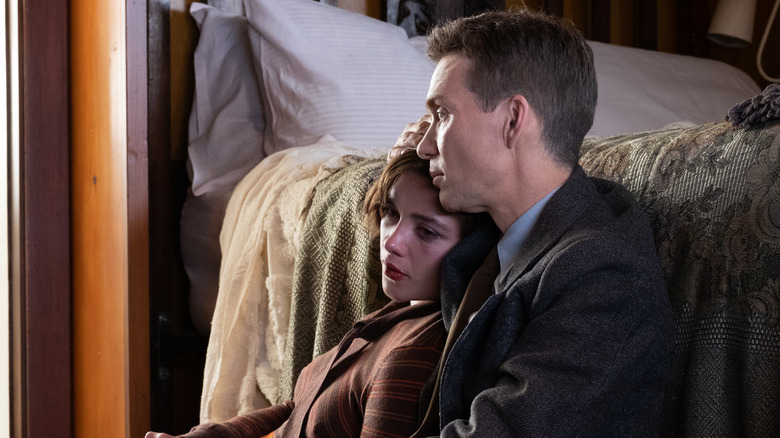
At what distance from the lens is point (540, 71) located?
84cm

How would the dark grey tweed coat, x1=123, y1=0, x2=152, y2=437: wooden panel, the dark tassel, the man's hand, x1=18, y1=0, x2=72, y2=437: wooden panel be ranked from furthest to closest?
x1=18, y1=0, x2=72, y2=437: wooden panel
x1=123, y1=0, x2=152, y2=437: wooden panel
the man's hand
the dark tassel
the dark grey tweed coat

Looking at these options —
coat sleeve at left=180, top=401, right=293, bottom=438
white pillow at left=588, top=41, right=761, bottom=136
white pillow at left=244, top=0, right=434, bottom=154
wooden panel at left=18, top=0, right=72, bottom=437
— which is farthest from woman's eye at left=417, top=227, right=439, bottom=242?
wooden panel at left=18, top=0, right=72, bottom=437

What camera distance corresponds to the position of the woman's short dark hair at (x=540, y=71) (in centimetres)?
84

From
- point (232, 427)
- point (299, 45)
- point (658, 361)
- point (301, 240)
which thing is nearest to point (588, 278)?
point (658, 361)

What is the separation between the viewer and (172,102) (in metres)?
1.95

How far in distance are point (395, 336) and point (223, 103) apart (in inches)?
44.5

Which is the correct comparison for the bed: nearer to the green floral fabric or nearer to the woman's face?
the green floral fabric

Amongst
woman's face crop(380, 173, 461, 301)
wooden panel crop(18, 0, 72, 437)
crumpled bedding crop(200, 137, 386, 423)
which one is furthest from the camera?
wooden panel crop(18, 0, 72, 437)

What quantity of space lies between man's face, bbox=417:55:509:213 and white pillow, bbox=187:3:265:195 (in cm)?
103

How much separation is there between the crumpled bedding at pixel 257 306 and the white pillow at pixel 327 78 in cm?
26

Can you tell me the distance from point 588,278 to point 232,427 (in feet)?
1.98

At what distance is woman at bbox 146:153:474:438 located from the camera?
2.86 feet

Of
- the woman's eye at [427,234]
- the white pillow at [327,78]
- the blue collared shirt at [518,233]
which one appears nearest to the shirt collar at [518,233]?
the blue collared shirt at [518,233]

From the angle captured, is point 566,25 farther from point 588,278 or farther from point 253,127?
point 253,127
